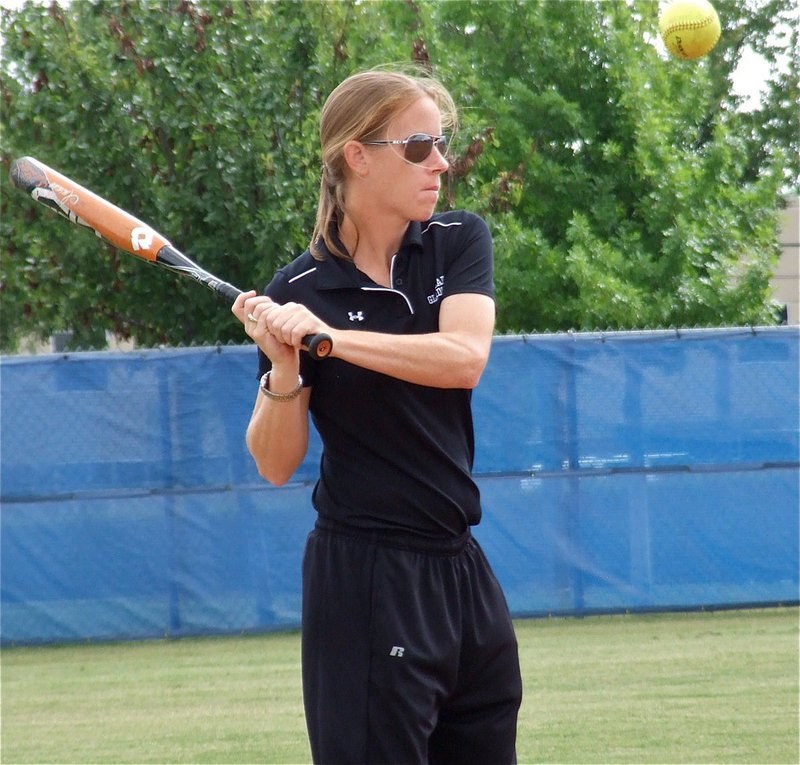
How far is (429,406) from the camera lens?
2.71 metres

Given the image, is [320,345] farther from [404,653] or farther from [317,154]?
[317,154]

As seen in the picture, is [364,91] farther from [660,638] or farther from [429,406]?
[660,638]

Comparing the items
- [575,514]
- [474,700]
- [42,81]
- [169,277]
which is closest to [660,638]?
[575,514]

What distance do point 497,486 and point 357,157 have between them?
6707mm

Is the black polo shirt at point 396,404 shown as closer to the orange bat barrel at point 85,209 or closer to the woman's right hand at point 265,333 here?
the woman's right hand at point 265,333

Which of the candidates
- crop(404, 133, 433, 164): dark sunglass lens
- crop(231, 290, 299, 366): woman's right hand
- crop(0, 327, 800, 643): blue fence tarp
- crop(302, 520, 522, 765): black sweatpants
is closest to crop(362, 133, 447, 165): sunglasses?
crop(404, 133, 433, 164): dark sunglass lens

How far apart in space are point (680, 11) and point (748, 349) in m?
4.28

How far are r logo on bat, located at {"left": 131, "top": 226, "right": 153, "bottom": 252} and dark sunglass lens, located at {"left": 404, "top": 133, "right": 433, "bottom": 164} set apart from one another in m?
1.08

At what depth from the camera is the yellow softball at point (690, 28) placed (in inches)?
467

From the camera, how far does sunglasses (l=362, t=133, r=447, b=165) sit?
276 cm

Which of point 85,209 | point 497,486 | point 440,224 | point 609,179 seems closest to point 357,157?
point 440,224

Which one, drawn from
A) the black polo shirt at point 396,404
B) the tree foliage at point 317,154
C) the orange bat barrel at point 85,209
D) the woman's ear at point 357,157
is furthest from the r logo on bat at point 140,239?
the tree foliage at point 317,154

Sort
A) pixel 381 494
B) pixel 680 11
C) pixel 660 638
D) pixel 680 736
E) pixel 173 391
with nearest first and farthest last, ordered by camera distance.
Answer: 1. pixel 381 494
2. pixel 680 736
3. pixel 660 638
4. pixel 173 391
5. pixel 680 11

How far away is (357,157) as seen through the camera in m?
2.79
